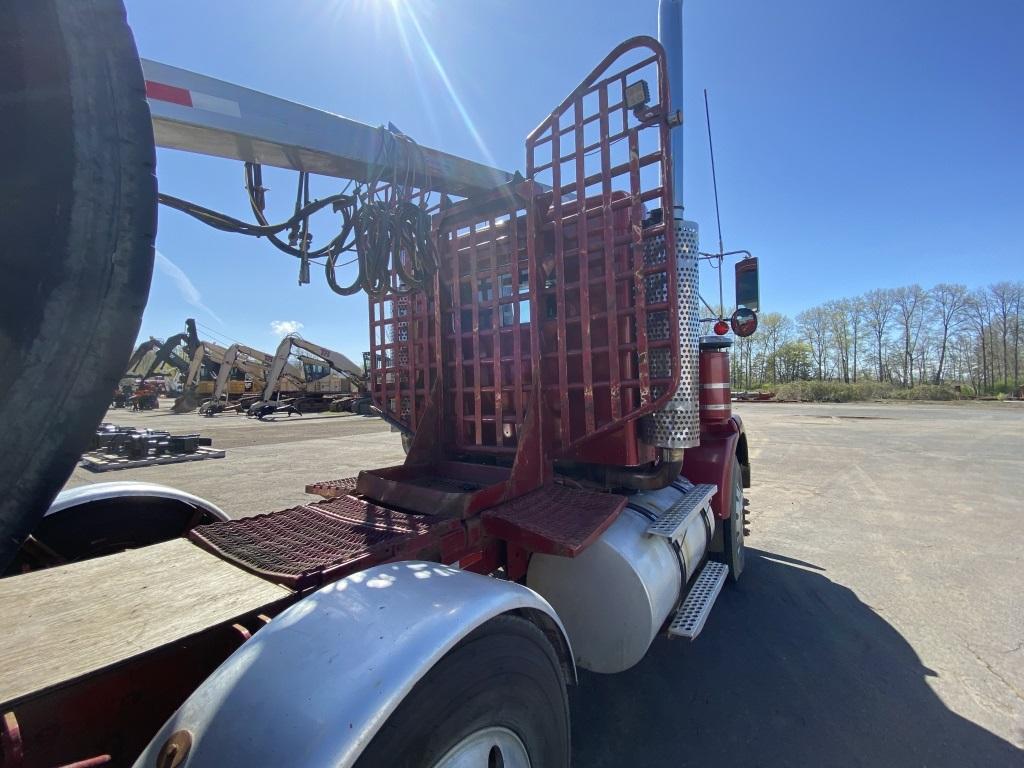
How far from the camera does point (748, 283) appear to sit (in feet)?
13.1

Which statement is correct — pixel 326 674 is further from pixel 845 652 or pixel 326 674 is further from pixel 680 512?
pixel 845 652

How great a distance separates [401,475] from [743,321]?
2.94 m

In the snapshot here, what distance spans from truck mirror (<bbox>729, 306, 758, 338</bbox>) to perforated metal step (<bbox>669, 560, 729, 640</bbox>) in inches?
73.2

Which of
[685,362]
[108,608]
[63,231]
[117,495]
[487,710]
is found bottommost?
[487,710]

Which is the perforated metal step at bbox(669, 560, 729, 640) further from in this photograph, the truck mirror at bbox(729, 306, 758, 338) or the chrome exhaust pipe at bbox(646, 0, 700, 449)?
the truck mirror at bbox(729, 306, 758, 338)

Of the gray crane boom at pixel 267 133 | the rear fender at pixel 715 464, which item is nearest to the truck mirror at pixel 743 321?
the rear fender at pixel 715 464

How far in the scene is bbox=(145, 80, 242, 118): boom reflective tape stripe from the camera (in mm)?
1880

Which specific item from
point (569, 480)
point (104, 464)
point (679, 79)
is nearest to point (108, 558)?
point (569, 480)

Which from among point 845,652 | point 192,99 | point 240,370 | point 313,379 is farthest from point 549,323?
point 240,370

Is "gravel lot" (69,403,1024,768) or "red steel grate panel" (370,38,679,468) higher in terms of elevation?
"red steel grate panel" (370,38,679,468)

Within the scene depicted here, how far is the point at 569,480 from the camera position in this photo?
131 inches

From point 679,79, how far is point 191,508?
596 centimetres

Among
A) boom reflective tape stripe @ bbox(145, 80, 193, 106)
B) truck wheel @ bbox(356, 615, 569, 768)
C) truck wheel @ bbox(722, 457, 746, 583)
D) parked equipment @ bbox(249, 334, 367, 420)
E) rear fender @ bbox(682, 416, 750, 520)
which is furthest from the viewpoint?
parked equipment @ bbox(249, 334, 367, 420)

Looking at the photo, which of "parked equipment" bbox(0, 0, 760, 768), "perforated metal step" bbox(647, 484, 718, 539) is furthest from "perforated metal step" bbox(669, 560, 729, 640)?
"perforated metal step" bbox(647, 484, 718, 539)
